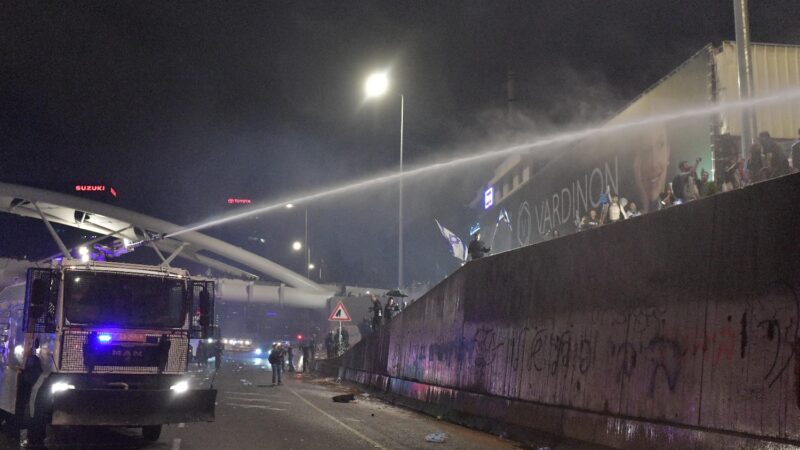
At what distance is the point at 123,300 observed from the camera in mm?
9883

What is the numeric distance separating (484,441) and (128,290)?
5779 mm

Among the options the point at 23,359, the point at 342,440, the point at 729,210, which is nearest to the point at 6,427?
the point at 23,359

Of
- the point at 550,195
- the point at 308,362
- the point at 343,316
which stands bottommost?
the point at 308,362

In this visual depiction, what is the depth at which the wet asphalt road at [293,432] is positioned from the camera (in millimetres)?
9859

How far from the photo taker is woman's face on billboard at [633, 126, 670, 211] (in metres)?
18.9

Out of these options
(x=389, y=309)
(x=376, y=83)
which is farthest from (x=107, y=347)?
(x=389, y=309)

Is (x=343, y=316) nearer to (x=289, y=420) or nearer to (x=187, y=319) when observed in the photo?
(x=289, y=420)

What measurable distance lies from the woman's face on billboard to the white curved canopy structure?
95.2ft

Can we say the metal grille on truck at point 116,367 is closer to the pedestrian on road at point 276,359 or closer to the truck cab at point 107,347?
the truck cab at point 107,347

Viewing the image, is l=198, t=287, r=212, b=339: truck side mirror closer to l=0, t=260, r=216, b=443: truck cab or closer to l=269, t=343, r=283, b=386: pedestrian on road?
l=0, t=260, r=216, b=443: truck cab

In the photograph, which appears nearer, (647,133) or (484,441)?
(484,441)

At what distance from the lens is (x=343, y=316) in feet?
86.6

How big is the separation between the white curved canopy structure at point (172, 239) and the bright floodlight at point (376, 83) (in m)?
25.2

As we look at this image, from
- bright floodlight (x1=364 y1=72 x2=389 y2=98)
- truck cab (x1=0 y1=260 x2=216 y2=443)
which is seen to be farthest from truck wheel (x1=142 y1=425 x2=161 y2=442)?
bright floodlight (x1=364 y1=72 x2=389 y2=98)
